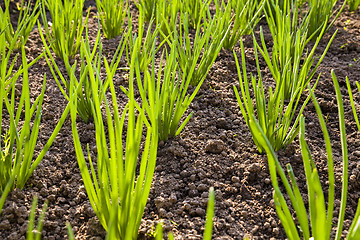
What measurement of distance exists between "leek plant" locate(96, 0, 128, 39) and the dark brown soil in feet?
1.30

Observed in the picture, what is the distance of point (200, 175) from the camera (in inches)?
56.7

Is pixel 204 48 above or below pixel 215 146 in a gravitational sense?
above

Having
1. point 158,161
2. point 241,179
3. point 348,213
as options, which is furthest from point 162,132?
point 348,213

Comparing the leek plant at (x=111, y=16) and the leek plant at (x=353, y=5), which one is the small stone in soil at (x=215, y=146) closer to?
the leek plant at (x=111, y=16)

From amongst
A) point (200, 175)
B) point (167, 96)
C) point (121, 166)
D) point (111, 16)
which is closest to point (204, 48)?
point (167, 96)

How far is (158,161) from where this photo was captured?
1512mm

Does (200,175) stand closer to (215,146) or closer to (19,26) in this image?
(215,146)

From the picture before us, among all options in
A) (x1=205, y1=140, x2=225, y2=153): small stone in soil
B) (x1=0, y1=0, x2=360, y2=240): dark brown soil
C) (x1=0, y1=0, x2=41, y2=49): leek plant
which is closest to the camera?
(x1=0, y1=0, x2=360, y2=240): dark brown soil

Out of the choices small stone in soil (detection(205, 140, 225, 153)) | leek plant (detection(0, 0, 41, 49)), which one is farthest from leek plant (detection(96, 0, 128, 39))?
small stone in soil (detection(205, 140, 225, 153))

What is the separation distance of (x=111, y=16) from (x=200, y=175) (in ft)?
3.68

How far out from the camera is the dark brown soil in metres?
1.26

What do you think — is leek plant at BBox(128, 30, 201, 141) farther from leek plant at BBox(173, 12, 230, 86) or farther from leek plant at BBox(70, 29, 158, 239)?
leek plant at BBox(70, 29, 158, 239)

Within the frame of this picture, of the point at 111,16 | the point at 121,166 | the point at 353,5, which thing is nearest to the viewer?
the point at 121,166

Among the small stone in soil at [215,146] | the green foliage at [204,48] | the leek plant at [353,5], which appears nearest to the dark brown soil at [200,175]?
the small stone in soil at [215,146]
